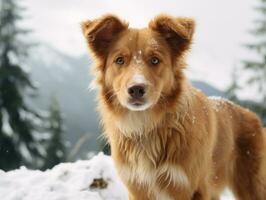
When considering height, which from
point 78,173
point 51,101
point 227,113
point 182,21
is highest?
point 182,21

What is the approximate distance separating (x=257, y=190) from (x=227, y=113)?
4.28 feet

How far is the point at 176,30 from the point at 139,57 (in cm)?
59

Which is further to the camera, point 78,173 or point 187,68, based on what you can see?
point 78,173

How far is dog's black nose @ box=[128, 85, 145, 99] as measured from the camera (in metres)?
5.51

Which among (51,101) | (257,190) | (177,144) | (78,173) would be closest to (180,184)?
(177,144)

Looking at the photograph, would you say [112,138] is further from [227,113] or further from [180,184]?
[227,113]

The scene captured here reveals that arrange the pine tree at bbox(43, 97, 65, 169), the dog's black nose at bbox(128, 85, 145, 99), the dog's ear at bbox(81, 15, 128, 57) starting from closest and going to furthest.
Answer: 1. the dog's black nose at bbox(128, 85, 145, 99)
2. the dog's ear at bbox(81, 15, 128, 57)
3. the pine tree at bbox(43, 97, 65, 169)

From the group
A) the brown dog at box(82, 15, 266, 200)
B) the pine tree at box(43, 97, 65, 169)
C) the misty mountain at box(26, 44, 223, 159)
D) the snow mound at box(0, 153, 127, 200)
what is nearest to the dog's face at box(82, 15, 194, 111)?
the brown dog at box(82, 15, 266, 200)

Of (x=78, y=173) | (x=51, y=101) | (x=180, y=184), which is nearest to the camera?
(x=180, y=184)

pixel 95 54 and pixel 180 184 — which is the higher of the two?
pixel 95 54

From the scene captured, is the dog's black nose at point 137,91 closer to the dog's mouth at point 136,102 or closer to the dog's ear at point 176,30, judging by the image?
the dog's mouth at point 136,102

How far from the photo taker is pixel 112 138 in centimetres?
643

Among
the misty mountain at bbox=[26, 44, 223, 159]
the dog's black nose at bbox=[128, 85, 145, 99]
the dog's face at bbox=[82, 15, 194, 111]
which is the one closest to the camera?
the dog's black nose at bbox=[128, 85, 145, 99]

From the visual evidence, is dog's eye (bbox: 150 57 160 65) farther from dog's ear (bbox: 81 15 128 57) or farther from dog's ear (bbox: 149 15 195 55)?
dog's ear (bbox: 81 15 128 57)
